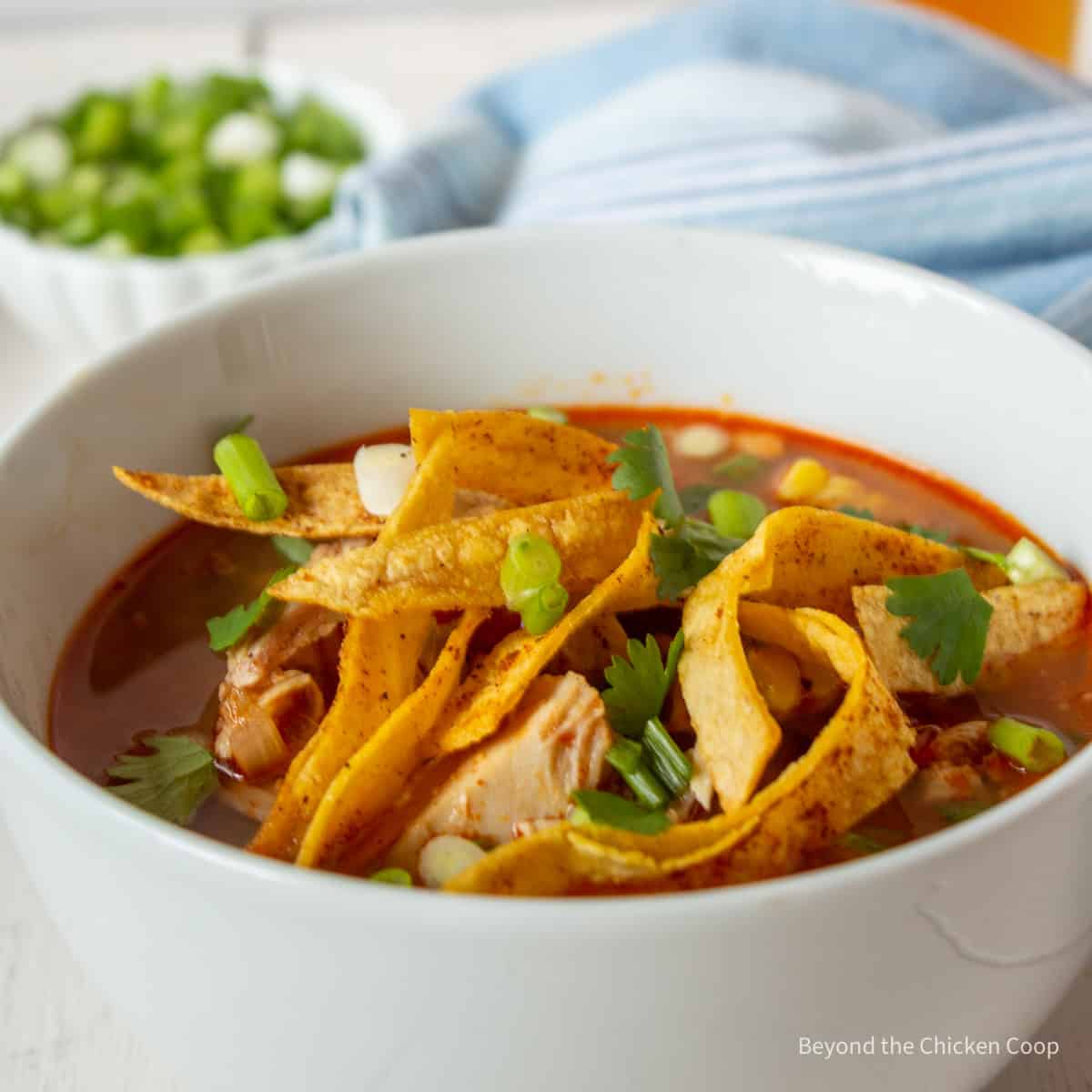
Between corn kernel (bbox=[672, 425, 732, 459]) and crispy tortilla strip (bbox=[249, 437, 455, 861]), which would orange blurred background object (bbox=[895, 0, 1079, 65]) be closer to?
corn kernel (bbox=[672, 425, 732, 459])

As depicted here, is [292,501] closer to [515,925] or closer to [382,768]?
[382,768]

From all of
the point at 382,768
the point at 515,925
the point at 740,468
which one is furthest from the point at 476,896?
the point at 740,468

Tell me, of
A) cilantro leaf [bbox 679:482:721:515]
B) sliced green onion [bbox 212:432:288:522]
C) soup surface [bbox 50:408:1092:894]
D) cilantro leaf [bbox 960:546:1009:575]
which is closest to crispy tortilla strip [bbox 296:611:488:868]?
soup surface [bbox 50:408:1092:894]

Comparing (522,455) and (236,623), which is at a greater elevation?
(522,455)

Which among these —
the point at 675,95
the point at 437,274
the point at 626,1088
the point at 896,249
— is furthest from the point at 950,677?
the point at 675,95

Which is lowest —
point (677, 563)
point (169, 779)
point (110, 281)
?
point (110, 281)

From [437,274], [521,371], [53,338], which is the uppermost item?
[437,274]

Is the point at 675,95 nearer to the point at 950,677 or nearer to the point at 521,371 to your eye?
the point at 521,371
